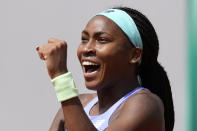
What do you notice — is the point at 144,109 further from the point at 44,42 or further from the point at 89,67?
the point at 44,42

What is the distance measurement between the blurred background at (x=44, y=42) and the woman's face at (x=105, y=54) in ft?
3.56

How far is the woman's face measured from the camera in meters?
2.72

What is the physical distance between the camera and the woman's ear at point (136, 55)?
2.81m

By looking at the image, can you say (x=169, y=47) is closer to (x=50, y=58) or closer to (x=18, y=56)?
(x=18, y=56)

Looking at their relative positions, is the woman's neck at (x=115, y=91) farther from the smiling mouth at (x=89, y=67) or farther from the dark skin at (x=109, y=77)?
the smiling mouth at (x=89, y=67)

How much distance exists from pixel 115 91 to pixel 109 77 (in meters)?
0.11

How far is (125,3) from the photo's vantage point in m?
3.93

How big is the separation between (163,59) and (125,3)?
46cm

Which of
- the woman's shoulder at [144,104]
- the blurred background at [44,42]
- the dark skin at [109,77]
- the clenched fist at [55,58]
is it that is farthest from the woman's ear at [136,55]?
the blurred background at [44,42]

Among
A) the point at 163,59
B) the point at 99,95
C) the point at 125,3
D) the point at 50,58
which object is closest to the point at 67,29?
the point at 125,3

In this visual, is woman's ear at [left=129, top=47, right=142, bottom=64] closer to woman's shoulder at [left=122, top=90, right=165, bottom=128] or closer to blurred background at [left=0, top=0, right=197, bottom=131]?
woman's shoulder at [left=122, top=90, right=165, bottom=128]

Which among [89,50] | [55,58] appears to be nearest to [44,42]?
[89,50]

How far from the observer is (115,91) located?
9.31 ft

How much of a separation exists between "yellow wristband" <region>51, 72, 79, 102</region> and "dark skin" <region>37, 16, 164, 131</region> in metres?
0.02
